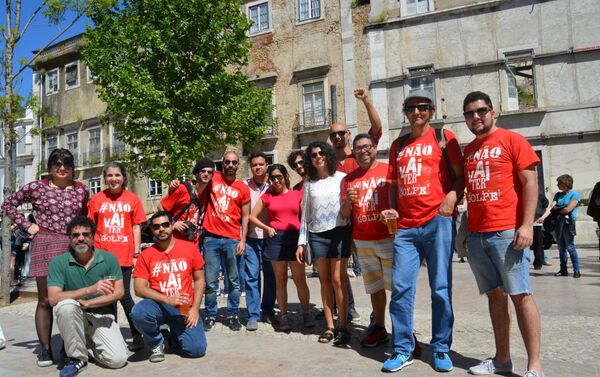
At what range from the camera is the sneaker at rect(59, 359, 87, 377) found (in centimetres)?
446

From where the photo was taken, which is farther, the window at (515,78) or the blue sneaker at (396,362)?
the window at (515,78)

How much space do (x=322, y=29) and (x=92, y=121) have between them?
15089 millimetres

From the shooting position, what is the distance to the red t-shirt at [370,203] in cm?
479

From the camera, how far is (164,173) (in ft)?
57.9

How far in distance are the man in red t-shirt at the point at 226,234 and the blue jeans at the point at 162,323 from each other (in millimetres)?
1056

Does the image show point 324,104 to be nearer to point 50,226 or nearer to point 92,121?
point 92,121

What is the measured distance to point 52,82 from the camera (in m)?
33.2

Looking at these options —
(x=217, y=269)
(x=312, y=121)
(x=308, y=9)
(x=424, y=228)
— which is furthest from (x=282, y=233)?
(x=308, y=9)

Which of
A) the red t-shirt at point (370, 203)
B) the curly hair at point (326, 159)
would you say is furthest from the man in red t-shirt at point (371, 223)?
the curly hair at point (326, 159)

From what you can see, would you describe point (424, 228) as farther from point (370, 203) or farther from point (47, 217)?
point (47, 217)

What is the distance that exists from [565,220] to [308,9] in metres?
17.5

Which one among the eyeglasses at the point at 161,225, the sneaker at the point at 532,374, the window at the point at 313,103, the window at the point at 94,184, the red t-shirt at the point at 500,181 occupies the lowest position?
the sneaker at the point at 532,374

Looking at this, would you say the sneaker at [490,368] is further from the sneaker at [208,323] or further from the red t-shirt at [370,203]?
the sneaker at [208,323]

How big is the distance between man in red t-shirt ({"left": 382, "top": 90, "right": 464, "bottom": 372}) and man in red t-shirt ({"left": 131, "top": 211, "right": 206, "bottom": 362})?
184 centimetres
